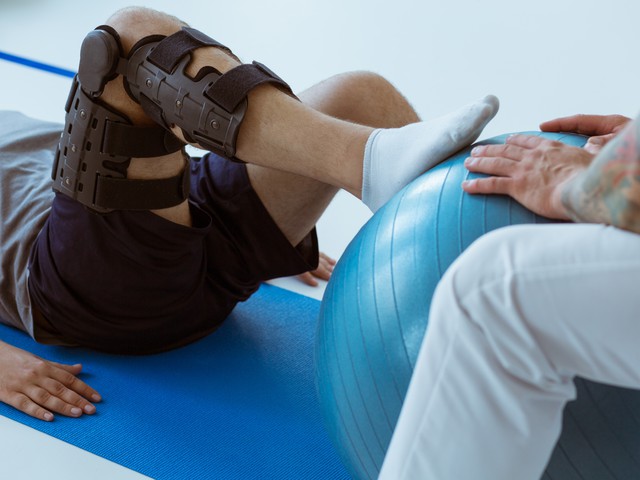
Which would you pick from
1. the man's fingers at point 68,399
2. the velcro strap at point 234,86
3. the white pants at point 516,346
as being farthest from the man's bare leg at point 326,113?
the white pants at point 516,346

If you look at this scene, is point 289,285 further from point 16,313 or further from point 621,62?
point 621,62

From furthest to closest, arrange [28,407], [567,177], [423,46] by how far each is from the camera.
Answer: [423,46], [28,407], [567,177]

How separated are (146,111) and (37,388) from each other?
563mm

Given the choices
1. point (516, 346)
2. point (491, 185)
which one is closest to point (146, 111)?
point (491, 185)

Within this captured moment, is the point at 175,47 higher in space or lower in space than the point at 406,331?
higher

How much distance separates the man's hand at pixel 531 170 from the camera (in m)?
1.30

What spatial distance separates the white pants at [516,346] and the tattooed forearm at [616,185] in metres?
0.02

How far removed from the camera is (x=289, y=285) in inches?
95.6

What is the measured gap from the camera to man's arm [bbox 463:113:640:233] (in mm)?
1072

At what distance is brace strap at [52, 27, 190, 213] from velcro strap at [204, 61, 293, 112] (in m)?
0.21

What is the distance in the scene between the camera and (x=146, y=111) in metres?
1.73

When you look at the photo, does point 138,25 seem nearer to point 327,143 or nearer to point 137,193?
point 137,193

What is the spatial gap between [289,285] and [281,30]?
7.64 feet

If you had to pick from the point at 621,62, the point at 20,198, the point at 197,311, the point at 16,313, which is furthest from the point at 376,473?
the point at 621,62
